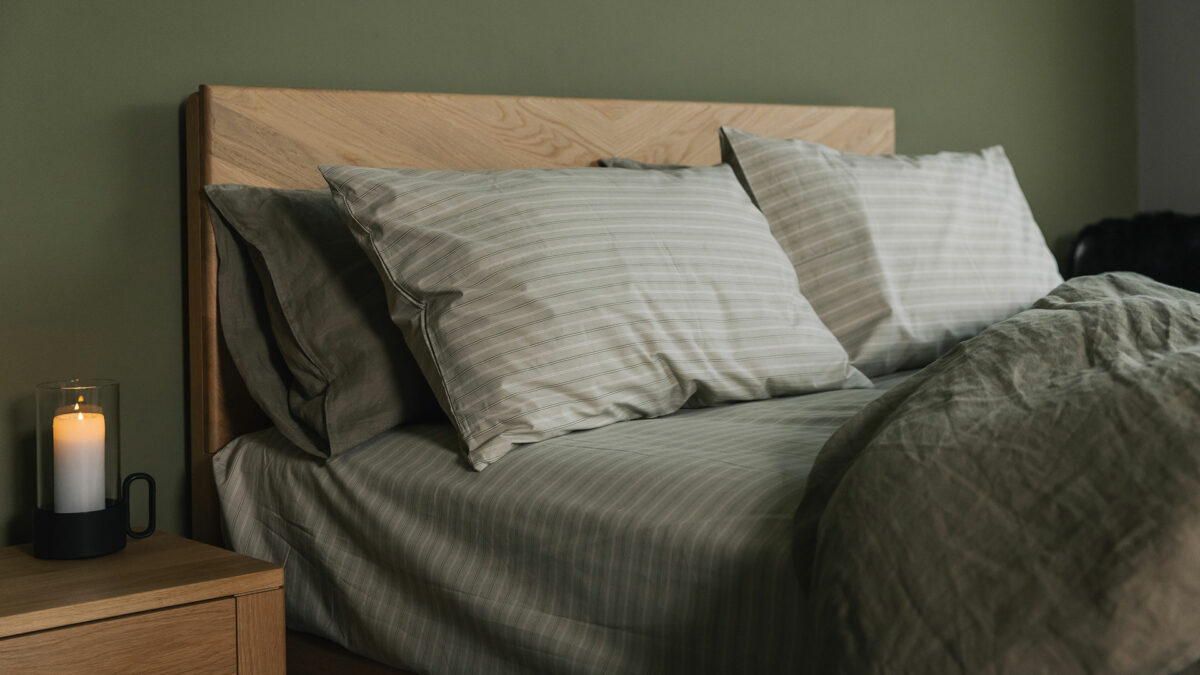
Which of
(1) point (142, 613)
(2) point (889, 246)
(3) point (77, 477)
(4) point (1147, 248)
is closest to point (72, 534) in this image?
(3) point (77, 477)

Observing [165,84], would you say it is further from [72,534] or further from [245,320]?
[72,534]

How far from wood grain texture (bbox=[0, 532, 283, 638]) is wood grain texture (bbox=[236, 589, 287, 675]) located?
1 centimetres

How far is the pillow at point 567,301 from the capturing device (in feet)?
4.46

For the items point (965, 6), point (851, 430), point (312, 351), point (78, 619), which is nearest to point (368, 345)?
point (312, 351)

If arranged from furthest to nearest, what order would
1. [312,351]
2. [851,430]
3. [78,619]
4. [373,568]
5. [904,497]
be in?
[312,351] → [373,568] → [78,619] → [851,430] → [904,497]

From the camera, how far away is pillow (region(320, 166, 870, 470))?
136 cm

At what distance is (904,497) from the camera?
868 mm

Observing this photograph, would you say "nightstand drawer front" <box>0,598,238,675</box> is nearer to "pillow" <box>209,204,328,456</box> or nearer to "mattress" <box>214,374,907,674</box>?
"mattress" <box>214,374,907,674</box>

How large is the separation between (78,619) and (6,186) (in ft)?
2.29

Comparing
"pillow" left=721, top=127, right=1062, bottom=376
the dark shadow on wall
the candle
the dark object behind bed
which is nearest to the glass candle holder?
the candle

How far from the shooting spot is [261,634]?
1.33m

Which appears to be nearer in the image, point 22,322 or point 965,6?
point 22,322

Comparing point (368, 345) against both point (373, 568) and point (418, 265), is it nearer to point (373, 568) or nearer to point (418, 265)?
point (418, 265)

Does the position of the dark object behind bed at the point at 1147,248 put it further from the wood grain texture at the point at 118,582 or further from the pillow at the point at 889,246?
the wood grain texture at the point at 118,582
